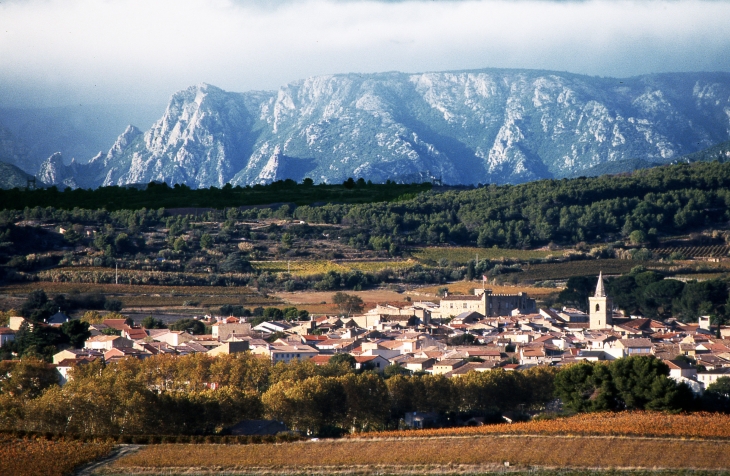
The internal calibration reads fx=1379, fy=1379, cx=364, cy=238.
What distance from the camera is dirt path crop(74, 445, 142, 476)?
35.8m

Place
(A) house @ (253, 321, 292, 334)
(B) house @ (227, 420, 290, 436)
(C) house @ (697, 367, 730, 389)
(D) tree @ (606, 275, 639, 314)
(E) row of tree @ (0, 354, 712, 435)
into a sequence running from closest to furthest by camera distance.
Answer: (E) row of tree @ (0, 354, 712, 435) → (B) house @ (227, 420, 290, 436) → (C) house @ (697, 367, 730, 389) → (A) house @ (253, 321, 292, 334) → (D) tree @ (606, 275, 639, 314)

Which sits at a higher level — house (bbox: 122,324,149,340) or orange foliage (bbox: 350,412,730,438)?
house (bbox: 122,324,149,340)

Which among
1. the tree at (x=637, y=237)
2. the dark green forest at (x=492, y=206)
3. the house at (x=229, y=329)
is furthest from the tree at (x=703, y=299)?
the house at (x=229, y=329)

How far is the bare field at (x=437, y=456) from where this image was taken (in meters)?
35.7

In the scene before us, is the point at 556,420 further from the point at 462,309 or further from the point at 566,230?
the point at 566,230

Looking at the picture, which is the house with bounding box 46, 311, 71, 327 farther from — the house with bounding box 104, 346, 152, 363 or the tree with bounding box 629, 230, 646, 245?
the tree with bounding box 629, 230, 646, 245

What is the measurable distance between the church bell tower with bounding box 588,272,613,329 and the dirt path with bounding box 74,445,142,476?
41.0 m

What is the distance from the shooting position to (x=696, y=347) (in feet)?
205

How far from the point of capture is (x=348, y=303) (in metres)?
82.6

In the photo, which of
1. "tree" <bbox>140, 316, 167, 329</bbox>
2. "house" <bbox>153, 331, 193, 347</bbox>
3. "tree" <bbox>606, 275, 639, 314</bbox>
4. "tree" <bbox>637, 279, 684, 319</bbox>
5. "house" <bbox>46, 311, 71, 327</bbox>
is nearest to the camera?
"house" <bbox>153, 331, 193, 347</bbox>

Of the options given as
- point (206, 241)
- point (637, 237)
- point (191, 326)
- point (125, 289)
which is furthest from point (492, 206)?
point (191, 326)

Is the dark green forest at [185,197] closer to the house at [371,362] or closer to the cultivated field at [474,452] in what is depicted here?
the house at [371,362]

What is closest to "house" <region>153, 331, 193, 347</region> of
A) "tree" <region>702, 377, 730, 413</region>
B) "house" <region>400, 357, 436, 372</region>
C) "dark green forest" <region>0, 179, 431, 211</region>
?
"house" <region>400, 357, 436, 372</region>

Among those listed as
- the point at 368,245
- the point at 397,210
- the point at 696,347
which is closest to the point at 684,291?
the point at 696,347
